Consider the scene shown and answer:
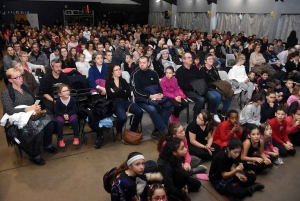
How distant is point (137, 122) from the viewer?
4043 mm

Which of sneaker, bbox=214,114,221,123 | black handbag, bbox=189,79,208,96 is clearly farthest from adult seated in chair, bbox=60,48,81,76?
sneaker, bbox=214,114,221,123

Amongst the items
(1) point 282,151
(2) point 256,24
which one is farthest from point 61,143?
(2) point 256,24

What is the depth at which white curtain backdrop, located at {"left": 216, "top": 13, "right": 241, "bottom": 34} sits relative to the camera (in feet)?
40.3

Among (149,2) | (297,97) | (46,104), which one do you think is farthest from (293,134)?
(149,2)

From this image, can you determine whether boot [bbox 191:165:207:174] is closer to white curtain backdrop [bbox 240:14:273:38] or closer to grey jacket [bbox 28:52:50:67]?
grey jacket [bbox 28:52:50:67]

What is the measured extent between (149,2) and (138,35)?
8.94 m

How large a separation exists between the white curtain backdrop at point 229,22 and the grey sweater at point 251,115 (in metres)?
9.34

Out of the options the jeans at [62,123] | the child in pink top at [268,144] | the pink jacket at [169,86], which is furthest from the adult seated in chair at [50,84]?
the child in pink top at [268,144]

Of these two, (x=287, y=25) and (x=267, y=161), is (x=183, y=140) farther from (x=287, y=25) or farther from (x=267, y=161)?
(x=287, y=25)

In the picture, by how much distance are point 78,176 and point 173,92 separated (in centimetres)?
218

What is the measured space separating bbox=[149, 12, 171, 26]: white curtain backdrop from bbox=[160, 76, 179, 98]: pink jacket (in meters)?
14.0

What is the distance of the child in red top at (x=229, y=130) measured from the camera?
11.5 ft

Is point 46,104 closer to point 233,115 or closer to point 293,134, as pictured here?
point 233,115

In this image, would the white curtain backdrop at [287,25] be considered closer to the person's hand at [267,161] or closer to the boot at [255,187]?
the person's hand at [267,161]
